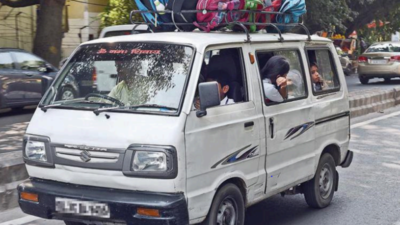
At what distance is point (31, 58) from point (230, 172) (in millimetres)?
10792

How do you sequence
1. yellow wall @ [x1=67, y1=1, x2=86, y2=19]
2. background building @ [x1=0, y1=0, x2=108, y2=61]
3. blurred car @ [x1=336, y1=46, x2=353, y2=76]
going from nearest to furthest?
background building @ [x1=0, y1=0, x2=108, y2=61], yellow wall @ [x1=67, y1=1, x2=86, y2=19], blurred car @ [x1=336, y1=46, x2=353, y2=76]

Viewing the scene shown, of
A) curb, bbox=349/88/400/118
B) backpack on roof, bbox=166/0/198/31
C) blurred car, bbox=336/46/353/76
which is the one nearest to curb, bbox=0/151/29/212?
backpack on roof, bbox=166/0/198/31

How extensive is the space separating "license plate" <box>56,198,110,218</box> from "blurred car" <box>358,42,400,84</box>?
70.7 ft

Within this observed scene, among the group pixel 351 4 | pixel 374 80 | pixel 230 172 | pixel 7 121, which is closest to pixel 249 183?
pixel 230 172

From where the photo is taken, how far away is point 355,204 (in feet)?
24.7

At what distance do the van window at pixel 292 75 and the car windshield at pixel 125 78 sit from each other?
103 cm

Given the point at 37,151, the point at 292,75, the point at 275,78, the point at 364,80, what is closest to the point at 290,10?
the point at 292,75

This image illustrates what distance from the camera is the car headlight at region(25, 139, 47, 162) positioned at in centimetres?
528

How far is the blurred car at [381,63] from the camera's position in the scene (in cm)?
2494

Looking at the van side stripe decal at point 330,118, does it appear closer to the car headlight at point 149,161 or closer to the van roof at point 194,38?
the van roof at point 194,38

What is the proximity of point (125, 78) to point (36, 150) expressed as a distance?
911 mm

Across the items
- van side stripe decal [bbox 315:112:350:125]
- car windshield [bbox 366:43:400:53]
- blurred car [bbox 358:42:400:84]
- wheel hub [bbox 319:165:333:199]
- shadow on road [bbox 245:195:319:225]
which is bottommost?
blurred car [bbox 358:42:400:84]

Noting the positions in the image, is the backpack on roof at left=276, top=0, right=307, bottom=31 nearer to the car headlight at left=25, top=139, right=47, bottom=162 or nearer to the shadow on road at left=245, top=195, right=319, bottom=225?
the shadow on road at left=245, top=195, right=319, bottom=225

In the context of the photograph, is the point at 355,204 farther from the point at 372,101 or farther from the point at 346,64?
the point at 346,64
